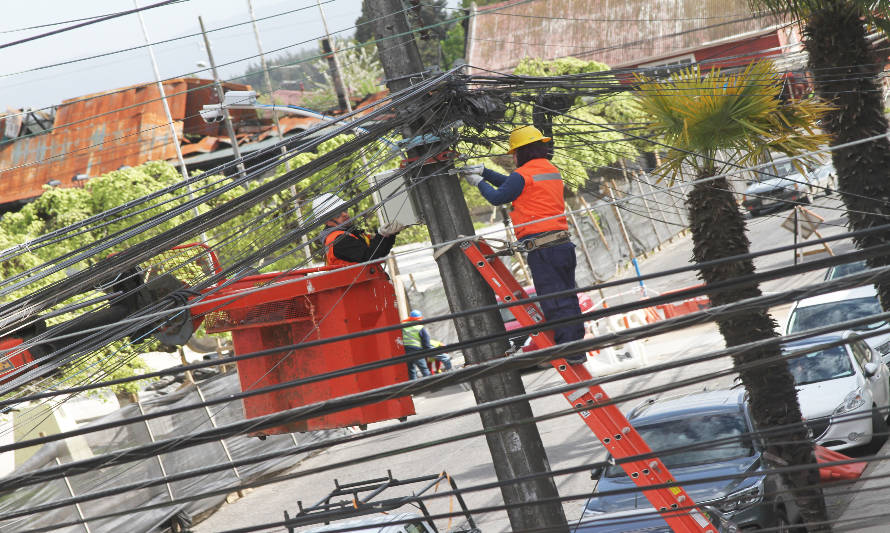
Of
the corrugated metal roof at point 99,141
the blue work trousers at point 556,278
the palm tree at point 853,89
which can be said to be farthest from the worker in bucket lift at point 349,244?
the corrugated metal roof at point 99,141

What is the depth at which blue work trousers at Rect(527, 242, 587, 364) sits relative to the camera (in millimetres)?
6898

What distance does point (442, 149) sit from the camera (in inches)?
263

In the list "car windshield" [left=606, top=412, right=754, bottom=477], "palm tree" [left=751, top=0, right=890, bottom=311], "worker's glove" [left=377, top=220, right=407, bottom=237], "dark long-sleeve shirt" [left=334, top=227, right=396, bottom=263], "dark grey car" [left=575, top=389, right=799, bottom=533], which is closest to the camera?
"worker's glove" [left=377, top=220, right=407, bottom=237]

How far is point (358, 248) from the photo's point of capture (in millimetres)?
7398

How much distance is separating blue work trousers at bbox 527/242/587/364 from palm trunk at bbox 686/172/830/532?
262 cm

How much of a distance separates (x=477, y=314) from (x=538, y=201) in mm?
1083

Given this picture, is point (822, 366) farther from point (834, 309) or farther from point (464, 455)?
point (464, 455)

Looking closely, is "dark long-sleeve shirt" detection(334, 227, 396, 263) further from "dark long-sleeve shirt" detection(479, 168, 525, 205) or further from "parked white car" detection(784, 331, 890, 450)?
"parked white car" detection(784, 331, 890, 450)

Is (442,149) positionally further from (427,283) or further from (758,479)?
(427,283)

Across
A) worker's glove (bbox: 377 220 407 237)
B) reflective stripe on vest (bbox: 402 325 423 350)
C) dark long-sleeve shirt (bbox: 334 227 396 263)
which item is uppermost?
worker's glove (bbox: 377 220 407 237)

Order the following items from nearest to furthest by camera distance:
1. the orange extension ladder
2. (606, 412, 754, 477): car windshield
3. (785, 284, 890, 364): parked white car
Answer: the orange extension ladder < (606, 412, 754, 477): car windshield < (785, 284, 890, 364): parked white car

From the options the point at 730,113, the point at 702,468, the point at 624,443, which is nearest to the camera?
the point at 624,443

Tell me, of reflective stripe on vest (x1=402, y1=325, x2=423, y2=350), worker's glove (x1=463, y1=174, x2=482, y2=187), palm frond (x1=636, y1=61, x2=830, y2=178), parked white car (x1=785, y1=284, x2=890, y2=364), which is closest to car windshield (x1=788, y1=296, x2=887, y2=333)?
parked white car (x1=785, y1=284, x2=890, y2=364)

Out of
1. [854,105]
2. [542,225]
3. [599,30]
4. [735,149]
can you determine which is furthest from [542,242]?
[599,30]
